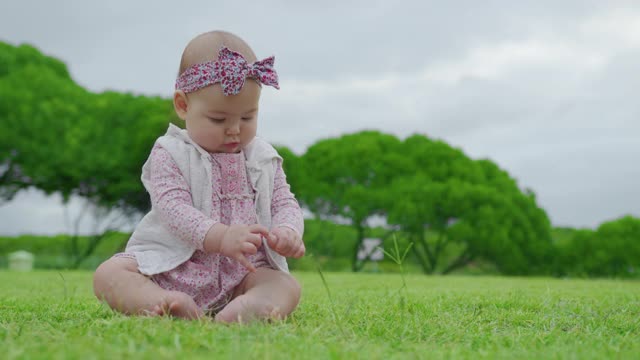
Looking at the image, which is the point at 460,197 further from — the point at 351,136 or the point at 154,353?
the point at 154,353

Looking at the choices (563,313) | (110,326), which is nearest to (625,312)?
(563,313)

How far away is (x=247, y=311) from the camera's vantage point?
2.77 meters

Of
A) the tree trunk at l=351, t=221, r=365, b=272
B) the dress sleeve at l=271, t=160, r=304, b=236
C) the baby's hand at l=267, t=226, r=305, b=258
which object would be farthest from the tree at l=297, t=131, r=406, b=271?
the baby's hand at l=267, t=226, r=305, b=258

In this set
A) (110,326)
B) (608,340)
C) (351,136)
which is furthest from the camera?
(351,136)

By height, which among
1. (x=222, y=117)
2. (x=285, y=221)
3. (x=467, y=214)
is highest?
(x=467, y=214)

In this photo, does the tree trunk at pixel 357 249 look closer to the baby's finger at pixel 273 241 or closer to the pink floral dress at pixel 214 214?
the pink floral dress at pixel 214 214

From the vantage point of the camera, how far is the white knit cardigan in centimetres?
307

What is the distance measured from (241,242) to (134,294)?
1.97ft

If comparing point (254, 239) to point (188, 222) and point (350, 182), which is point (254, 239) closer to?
point (188, 222)

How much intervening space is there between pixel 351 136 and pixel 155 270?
2024 centimetres

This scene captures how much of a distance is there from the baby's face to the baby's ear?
0.14 feet

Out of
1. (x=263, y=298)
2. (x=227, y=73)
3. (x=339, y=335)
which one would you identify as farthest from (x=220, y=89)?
(x=339, y=335)

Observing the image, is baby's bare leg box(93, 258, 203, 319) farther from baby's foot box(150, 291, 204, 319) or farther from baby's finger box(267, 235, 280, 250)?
baby's finger box(267, 235, 280, 250)

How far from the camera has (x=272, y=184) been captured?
332 centimetres
